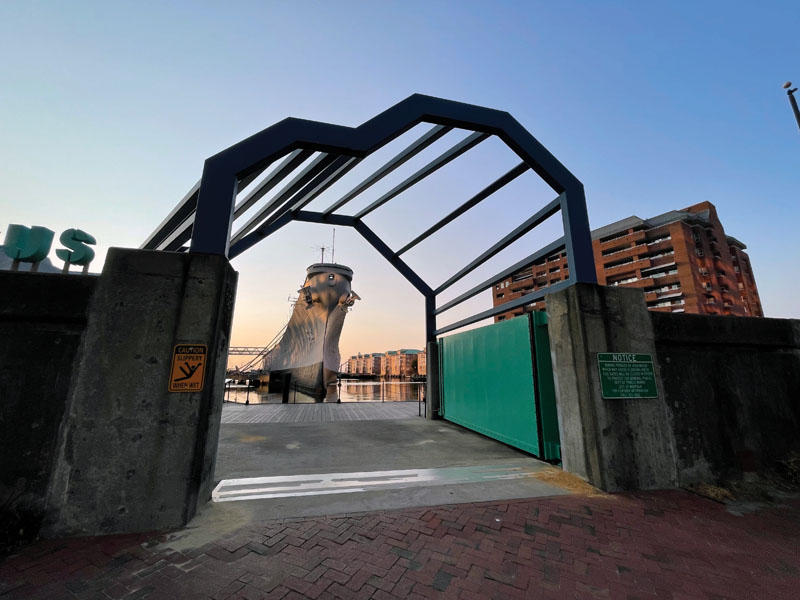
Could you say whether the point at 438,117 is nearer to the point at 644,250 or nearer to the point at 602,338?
the point at 602,338

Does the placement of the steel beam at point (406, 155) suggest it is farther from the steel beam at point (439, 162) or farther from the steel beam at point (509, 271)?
the steel beam at point (509, 271)

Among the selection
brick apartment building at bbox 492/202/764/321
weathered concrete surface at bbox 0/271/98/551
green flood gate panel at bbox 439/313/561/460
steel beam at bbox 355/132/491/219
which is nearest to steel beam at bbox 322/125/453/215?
steel beam at bbox 355/132/491/219

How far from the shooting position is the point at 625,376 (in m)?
4.95

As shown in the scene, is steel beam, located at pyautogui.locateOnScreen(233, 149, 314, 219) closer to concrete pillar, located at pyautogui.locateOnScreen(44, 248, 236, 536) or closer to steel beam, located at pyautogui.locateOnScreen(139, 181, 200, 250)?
steel beam, located at pyautogui.locateOnScreen(139, 181, 200, 250)

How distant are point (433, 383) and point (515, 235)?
6590 millimetres

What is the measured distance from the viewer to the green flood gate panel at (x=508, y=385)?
633 cm

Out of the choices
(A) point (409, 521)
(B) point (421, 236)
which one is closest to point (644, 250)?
(B) point (421, 236)

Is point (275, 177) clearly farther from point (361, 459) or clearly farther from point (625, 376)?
point (625, 376)

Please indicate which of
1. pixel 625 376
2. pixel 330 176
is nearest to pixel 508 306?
pixel 625 376

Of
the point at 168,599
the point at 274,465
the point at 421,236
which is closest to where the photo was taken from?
the point at 168,599

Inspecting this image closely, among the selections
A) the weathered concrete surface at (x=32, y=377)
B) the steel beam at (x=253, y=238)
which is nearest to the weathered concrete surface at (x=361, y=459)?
the weathered concrete surface at (x=32, y=377)

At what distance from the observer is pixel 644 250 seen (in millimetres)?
59719

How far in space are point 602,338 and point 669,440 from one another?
1.85m

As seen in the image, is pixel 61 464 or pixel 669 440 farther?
pixel 669 440
